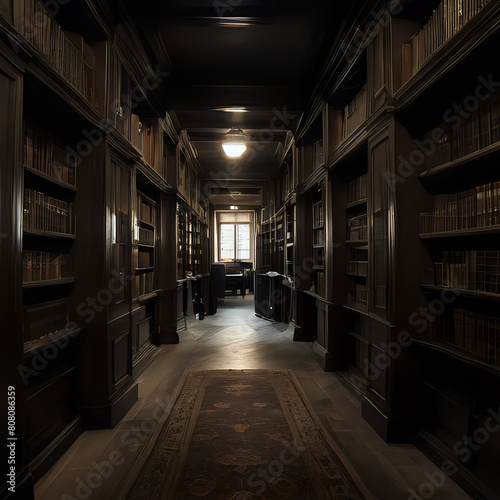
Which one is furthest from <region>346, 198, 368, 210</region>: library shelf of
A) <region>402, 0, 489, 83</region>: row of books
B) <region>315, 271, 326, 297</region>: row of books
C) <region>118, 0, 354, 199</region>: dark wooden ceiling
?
<region>118, 0, 354, 199</region>: dark wooden ceiling

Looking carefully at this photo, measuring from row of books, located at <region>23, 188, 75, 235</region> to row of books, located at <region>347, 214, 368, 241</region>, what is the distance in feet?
8.78

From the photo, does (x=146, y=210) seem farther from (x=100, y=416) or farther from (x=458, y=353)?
(x=458, y=353)

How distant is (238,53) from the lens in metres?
3.94

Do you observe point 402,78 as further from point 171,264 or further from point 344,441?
point 171,264

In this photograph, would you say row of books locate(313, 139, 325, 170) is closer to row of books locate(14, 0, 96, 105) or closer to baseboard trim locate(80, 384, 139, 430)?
row of books locate(14, 0, 96, 105)

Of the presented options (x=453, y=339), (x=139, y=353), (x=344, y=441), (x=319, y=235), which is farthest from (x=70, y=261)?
(x=319, y=235)

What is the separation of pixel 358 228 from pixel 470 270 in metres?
1.65

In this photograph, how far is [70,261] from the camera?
105 inches

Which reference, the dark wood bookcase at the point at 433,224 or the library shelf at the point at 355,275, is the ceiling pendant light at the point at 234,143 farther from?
the library shelf at the point at 355,275

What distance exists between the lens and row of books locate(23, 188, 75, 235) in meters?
2.16

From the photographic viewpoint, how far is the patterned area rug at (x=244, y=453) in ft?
6.31

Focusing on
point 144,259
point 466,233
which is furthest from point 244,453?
point 144,259

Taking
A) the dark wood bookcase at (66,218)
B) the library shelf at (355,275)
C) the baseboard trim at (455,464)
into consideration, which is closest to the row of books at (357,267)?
the library shelf at (355,275)

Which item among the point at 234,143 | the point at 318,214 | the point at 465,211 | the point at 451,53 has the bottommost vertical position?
the point at 465,211
